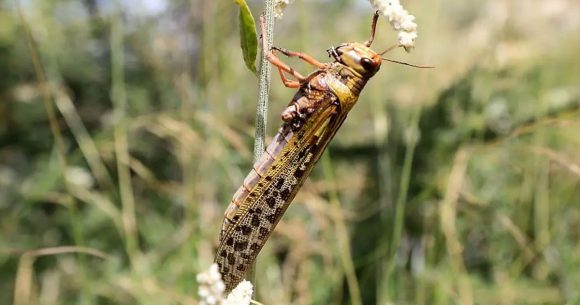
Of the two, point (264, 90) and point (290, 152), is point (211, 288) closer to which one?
point (264, 90)

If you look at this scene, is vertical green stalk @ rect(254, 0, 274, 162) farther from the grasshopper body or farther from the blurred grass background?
the blurred grass background

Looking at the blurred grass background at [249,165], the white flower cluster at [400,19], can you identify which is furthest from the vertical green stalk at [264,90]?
the blurred grass background at [249,165]

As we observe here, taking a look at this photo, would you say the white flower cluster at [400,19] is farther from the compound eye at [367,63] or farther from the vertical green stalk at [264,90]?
the compound eye at [367,63]

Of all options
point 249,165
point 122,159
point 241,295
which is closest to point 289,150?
point 241,295

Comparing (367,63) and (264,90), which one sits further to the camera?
(367,63)

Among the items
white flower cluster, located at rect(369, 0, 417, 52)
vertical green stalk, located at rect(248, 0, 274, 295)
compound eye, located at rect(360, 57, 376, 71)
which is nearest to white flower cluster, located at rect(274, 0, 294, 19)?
vertical green stalk, located at rect(248, 0, 274, 295)

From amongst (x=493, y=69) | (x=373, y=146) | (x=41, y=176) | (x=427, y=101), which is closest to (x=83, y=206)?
(x=41, y=176)
